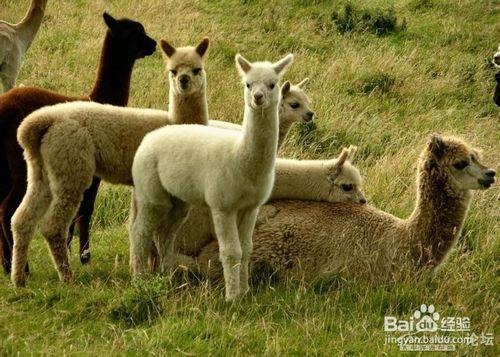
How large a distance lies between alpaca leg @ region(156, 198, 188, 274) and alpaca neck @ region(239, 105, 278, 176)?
38.3 inches

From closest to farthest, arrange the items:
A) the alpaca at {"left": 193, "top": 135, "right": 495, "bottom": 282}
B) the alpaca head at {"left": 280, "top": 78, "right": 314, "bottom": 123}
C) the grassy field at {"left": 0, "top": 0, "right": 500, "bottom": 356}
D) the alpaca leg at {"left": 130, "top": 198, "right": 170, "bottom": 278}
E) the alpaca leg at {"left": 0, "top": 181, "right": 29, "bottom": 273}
A: the grassy field at {"left": 0, "top": 0, "right": 500, "bottom": 356} < the alpaca leg at {"left": 130, "top": 198, "right": 170, "bottom": 278} < the alpaca at {"left": 193, "top": 135, "right": 495, "bottom": 282} < the alpaca leg at {"left": 0, "top": 181, "right": 29, "bottom": 273} < the alpaca head at {"left": 280, "top": 78, "right": 314, "bottom": 123}

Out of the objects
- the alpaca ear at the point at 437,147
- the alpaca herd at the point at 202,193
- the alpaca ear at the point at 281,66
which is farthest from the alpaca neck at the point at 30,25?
the alpaca ear at the point at 437,147

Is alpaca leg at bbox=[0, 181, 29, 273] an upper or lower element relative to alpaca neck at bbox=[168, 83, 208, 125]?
lower

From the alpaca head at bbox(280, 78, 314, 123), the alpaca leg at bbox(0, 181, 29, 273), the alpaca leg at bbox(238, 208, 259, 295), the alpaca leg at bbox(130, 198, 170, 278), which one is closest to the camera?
the alpaca leg at bbox(238, 208, 259, 295)

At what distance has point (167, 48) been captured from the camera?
6.80 m

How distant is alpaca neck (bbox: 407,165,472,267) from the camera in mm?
6273

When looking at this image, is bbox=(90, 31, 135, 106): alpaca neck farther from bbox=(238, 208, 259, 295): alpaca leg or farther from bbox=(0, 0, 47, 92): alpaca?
bbox=(0, 0, 47, 92): alpaca

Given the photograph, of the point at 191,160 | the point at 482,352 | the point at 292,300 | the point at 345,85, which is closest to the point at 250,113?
the point at 191,160

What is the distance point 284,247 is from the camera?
6410 millimetres

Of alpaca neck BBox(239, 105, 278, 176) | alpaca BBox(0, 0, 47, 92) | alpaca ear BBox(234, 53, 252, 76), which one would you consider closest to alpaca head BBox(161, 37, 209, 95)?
alpaca ear BBox(234, 53, 252, 76)

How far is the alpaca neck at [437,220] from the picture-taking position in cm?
627

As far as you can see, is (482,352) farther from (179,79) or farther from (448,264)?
(179,79)

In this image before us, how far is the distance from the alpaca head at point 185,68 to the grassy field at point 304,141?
154cm

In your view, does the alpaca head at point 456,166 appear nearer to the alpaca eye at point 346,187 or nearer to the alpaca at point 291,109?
the alpaca eye at point 346,187
